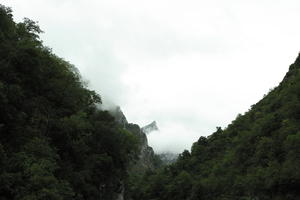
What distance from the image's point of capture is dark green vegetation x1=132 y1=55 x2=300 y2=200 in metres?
53.9

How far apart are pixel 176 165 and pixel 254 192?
175ft

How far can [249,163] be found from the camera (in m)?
68.3

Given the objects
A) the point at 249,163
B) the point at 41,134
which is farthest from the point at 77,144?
the point at 249,163

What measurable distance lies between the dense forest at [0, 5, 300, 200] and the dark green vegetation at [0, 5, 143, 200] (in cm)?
6

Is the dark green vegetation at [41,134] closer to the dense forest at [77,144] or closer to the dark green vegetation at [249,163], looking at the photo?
the dense forest at [77,144]

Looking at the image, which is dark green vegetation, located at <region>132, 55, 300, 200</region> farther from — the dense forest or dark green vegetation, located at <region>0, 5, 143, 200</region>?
dark green vegetation, located at <region>0, 5, 143, 200</region>

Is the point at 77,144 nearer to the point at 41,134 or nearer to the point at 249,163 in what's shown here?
the point at 41,134

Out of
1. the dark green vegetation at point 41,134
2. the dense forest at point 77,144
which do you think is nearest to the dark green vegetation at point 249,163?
the dense forest at point 77,144

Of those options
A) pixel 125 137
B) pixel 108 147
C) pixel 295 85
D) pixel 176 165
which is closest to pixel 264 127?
pixel 295 85

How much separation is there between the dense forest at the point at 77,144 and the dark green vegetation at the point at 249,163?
0.17m

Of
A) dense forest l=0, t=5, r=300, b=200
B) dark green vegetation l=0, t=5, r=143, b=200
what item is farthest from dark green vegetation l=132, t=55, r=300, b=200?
dark green vegetation l=0, t=5, r=143, b=200

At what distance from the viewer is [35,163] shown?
24453 millimetres

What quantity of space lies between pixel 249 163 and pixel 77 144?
1542 inches

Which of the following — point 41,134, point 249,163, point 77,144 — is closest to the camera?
point 41,134
